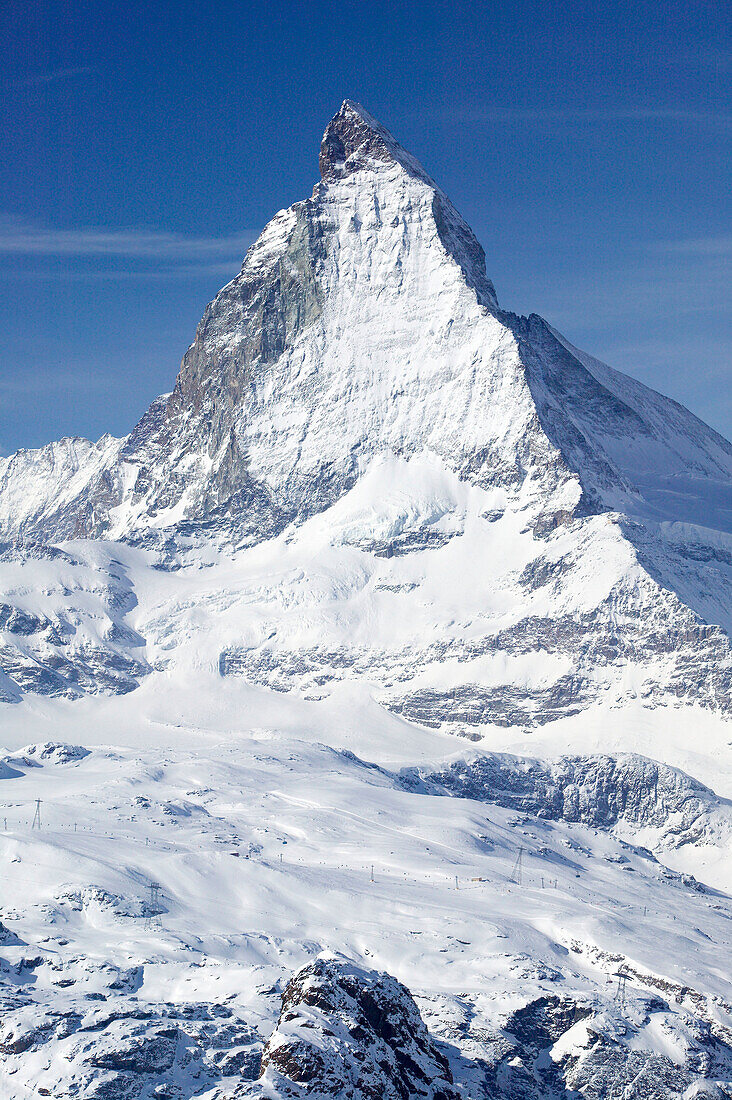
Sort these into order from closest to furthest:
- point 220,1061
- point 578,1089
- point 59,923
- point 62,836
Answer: point 220,1061, point 578,1089, point 59,923, point 62,836

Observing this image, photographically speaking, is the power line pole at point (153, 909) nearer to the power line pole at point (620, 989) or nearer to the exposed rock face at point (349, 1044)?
the power line pole at point (620, 989)

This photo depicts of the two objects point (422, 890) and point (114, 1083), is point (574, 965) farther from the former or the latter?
point (114, 1083)

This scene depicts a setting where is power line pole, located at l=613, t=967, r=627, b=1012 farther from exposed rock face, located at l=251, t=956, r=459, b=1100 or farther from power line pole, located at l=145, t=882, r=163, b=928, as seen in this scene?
power line pole, located at l=145, t=882, r=163, b=928

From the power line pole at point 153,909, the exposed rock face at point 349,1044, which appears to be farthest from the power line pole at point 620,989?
the power line pole at point 153,909

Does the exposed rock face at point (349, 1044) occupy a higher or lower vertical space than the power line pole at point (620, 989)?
higher

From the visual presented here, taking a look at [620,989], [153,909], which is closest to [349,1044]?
[620,989]

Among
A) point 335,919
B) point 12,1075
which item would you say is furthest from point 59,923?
point 12,1075

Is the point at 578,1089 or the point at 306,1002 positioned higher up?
the point at 306,1002

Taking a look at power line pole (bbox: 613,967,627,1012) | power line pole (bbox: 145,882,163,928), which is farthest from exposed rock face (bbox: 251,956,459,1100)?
power line pole (bbox: 145,882,163,928)
